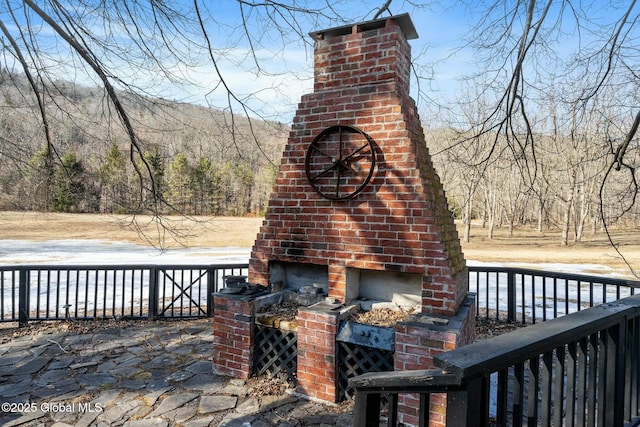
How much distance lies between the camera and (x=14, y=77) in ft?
11.8

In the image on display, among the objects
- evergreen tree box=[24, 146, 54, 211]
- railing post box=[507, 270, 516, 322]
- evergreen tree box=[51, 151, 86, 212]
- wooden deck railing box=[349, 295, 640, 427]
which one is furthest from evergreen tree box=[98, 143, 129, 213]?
railing post box=[507, 270, 516, 322]

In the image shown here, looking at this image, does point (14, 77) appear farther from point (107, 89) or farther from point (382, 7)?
point (382, 7)

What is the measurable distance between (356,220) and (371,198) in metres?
0.25

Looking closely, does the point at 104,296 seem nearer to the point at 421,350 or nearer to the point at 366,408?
the point at 421,350

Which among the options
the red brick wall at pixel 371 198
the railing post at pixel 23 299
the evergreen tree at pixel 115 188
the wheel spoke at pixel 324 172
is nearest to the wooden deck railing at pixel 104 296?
the railing post at pixel 23 299

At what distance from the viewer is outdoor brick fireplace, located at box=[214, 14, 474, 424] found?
126 inches

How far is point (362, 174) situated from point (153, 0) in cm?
250

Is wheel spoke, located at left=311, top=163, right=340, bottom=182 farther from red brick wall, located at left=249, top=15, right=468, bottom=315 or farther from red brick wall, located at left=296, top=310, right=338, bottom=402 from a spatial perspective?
red brick wall, located at left=296, top=310, right=338, bottom=402

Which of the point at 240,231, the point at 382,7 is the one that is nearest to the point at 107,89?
the point at 382,7

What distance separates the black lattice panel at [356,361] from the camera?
3115mm

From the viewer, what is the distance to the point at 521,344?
4.06 ft

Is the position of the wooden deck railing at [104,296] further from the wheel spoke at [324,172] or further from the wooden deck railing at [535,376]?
the wooden deck railing at [535,376]

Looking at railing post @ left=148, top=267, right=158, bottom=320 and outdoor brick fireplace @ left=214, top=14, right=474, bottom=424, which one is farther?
railing post @ left=148, top=267, right=158, bottom=320

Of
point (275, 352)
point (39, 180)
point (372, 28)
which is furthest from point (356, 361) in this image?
point (39, 180)
